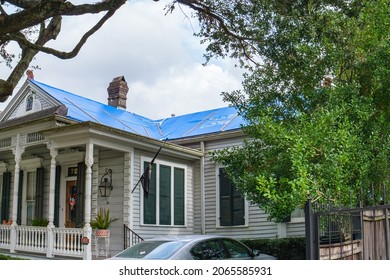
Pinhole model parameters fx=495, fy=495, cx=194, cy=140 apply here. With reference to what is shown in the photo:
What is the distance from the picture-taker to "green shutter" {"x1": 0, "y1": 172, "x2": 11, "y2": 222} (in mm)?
17922

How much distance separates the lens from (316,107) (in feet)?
29.4

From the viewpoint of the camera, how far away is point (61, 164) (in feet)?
55.1

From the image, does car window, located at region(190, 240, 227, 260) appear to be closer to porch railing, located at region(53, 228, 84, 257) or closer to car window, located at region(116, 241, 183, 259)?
car window, located at region(116, 241, 183, 259)

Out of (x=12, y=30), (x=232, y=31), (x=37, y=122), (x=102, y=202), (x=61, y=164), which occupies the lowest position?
(x=102, y=202)

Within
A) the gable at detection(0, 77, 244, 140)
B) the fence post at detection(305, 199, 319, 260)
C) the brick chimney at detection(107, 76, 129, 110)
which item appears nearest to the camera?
the fence post at detection(305, 199, 319, 260)

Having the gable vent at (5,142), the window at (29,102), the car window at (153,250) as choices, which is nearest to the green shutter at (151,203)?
the gable vent at (5,142)

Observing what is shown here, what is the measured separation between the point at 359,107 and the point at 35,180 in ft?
41.4

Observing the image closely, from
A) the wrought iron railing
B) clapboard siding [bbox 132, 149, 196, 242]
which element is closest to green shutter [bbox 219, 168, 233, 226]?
clapboard siding [bbox 132, 149, 196, 242]

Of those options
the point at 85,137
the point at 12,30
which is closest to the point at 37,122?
the point at 85,137

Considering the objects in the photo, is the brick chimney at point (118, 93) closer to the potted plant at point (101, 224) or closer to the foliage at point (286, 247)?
the potted plant at point (101, 224)

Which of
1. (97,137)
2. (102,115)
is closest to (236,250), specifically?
(97,137)

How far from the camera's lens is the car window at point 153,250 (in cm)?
836

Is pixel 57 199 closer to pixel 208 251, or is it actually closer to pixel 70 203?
pixel 70 203

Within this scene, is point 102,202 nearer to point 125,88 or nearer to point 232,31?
point 232,31
